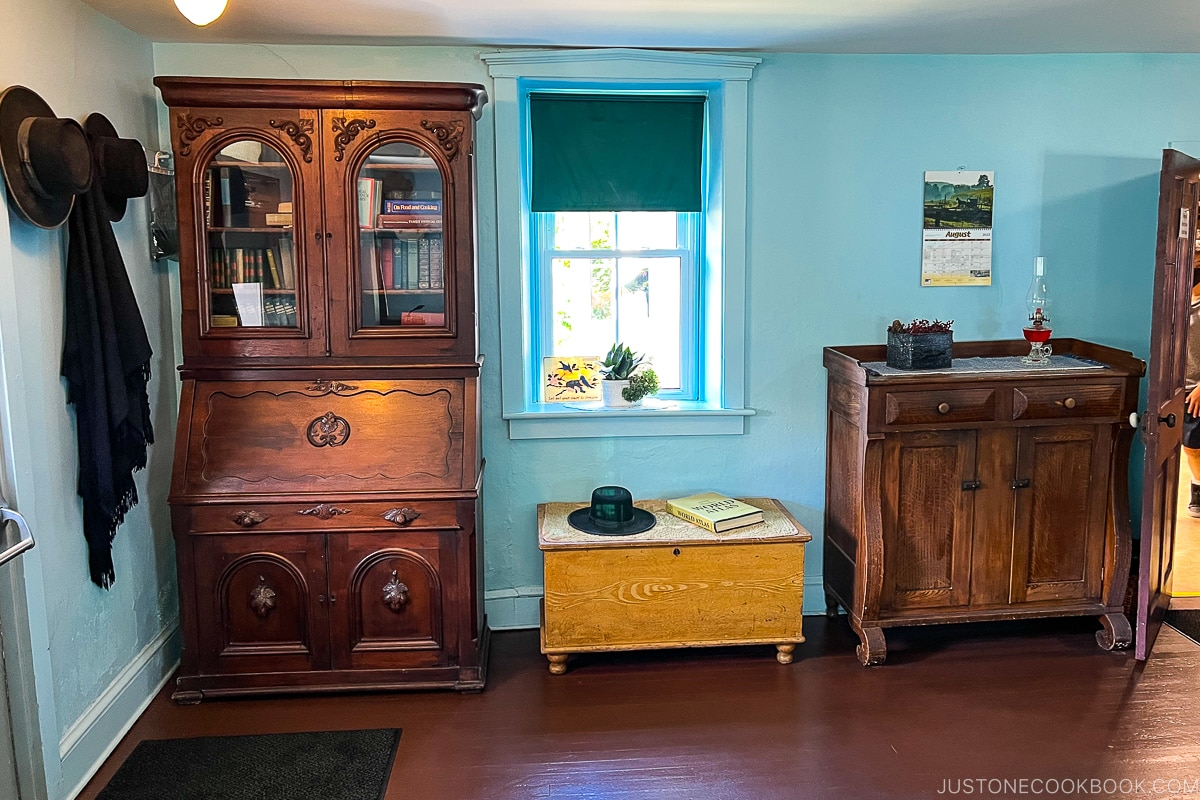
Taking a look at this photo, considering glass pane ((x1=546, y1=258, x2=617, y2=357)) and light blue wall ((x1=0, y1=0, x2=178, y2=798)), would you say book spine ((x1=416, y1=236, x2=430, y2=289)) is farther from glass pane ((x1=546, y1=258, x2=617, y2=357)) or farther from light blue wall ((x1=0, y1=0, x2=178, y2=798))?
light blue wall ((x1=0, y1=0, x2=178, y2=798))

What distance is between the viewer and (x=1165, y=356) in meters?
3.18

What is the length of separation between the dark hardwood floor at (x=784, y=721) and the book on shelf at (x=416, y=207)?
165 centimetres

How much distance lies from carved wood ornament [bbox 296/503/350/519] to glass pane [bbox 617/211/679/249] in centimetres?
155

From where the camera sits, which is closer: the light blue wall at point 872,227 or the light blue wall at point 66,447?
the light blue wall at point 66,447

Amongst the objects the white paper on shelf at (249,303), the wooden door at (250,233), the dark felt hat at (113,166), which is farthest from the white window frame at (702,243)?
the dark felt hat at (113,166)

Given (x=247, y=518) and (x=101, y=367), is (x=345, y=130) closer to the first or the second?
(x=101, y=367)

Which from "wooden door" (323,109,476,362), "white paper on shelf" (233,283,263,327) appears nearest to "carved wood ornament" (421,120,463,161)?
"wooden door" (323,109,476,362)

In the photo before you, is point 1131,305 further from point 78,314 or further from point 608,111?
point 78,314

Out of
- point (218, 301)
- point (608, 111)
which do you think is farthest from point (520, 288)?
point (218, 301)

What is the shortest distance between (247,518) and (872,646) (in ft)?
7.28

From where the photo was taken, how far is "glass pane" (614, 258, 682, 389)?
3799mm

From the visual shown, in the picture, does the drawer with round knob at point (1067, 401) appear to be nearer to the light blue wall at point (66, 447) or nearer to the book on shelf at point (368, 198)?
the book on shelf at point (368, 198)

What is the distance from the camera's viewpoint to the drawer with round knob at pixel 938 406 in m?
3.24

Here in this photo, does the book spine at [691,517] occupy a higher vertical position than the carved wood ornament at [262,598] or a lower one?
higher
